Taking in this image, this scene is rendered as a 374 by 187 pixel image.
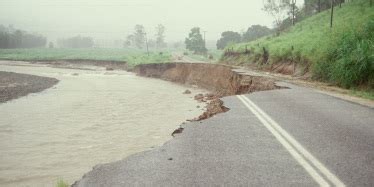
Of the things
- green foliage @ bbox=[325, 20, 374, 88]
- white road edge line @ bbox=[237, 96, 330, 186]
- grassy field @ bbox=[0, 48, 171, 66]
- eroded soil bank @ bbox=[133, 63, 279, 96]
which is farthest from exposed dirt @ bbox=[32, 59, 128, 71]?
white road edge line @ bbox=[237, 96, 330, 186]

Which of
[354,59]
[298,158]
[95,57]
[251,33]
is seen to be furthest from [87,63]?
[298,158]

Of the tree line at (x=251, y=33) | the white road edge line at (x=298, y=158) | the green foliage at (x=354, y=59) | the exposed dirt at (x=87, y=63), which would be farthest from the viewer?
the tree line at (x=251, y=33)

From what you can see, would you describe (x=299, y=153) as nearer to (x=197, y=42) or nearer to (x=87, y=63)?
(x=87, y=63)

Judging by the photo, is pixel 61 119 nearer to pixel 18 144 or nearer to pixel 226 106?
pixel 18 144

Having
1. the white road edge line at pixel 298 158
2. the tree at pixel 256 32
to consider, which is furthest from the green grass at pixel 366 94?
the tree at pixel 256 32

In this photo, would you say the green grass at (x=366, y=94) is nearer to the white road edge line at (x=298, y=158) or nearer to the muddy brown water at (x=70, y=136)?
the white road edge line at (x=298, y=158)

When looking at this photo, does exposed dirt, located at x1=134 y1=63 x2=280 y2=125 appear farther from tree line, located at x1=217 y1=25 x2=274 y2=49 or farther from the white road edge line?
tree line, located at x1=217 y1=25 x2=274 y2=49

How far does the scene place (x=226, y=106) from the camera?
11.8m

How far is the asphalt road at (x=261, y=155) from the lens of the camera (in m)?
4.98

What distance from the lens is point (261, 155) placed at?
20.0 feet

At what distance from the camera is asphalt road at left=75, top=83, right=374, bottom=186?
4.98m

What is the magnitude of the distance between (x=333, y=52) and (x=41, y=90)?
Answer: 23941 millimetres

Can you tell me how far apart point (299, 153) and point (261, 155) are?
0.66 m

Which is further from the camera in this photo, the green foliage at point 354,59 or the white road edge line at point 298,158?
the green foliage at point 354,59
